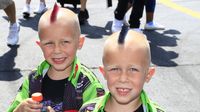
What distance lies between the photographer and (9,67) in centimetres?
534

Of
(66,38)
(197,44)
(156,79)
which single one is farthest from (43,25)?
(197,44)

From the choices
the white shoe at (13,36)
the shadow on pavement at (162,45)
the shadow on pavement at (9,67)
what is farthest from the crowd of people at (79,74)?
the white shoe at (13,36)

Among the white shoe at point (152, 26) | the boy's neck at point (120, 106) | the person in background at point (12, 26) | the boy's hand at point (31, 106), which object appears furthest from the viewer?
the white shoe at point (152, 26)

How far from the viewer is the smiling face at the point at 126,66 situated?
218cm

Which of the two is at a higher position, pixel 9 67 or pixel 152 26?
pixel 9 67

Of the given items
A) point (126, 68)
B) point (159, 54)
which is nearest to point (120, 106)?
point (126, 68)

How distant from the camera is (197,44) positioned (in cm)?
641

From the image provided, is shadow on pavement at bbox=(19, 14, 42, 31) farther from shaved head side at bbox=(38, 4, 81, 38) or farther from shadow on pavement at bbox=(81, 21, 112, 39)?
shaved head side at bbox=(38, 4, 81, 38)

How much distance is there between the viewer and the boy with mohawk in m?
2.69

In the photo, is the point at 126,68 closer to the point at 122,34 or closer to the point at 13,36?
the point at 122,34

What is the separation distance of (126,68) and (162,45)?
14.0ft

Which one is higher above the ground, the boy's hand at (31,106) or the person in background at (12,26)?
the boy's hand at (31,106)

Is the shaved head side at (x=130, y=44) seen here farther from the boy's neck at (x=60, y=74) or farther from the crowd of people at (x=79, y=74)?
the boy's neck at (x=60, y=74)

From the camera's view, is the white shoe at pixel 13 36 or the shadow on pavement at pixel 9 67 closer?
the shadow on pavement at pixel 9 67
